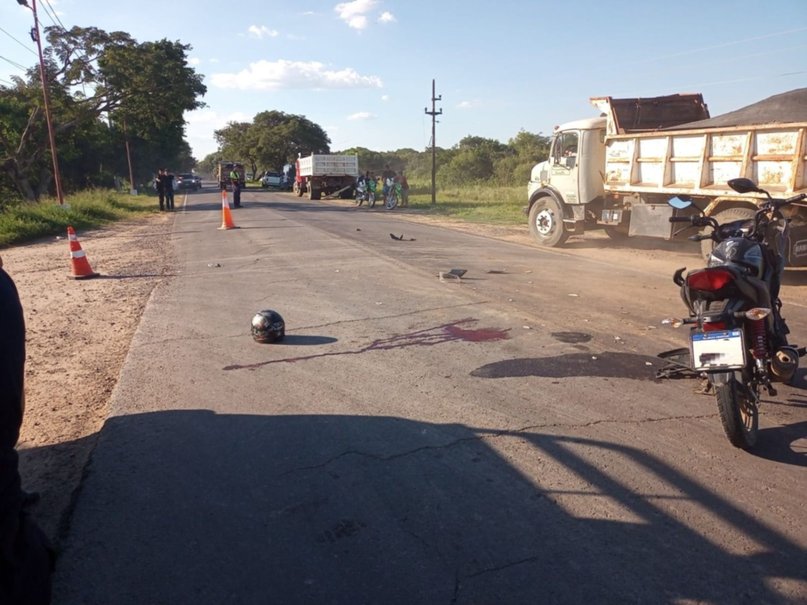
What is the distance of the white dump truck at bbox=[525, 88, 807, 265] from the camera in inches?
379

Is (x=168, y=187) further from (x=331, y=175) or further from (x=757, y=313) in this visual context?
(x=757, y=313)

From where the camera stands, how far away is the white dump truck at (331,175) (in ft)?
123

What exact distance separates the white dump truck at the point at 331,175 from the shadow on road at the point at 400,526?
114ft

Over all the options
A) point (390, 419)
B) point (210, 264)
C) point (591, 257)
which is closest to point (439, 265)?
point (591, 257)

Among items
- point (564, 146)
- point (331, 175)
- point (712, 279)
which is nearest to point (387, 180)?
point (331, 175)

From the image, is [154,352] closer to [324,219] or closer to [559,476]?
[559,476]

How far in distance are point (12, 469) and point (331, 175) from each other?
3713 centimetres

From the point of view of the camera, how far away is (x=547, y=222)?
14.8 m

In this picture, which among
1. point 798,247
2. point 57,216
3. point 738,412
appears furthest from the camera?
point 57,216

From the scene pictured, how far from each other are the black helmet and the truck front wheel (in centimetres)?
946

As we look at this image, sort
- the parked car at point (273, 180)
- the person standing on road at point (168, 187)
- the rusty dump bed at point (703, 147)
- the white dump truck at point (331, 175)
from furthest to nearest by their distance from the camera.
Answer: the parked car at point (273, 180), the white dump truck at point (331, 175), the person standing on road at point (168, 187), the rusty dump bed at point (703, 147)

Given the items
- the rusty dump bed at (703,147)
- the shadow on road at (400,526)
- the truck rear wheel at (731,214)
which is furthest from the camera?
the truck rear wheel at (731,214)

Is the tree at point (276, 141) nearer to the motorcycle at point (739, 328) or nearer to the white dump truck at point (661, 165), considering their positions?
the white dump truck at point (661, 165)

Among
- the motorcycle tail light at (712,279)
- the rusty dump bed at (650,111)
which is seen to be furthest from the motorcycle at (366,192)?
the motorcycle tail light at (712,279)
